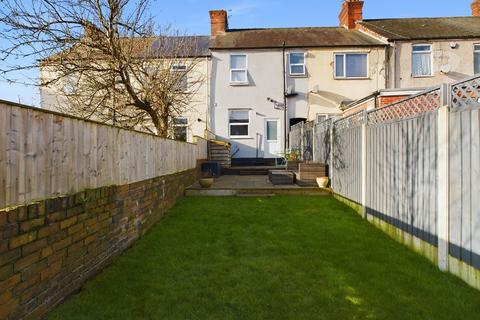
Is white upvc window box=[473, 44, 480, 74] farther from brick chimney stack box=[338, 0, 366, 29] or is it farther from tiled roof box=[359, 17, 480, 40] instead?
brick chimney stack box=[338, 0, 366, 29]

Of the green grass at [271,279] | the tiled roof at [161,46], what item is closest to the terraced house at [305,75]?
the tiled roof at [161,46]

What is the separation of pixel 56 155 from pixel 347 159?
6.71 m

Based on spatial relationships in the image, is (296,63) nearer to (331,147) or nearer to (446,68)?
(446,68)

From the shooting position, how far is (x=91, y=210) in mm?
3875

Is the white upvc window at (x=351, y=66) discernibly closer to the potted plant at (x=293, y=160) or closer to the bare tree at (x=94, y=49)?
the potted plant at (x=293, y=160)

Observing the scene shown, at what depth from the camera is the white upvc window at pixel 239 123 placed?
18.0 metres

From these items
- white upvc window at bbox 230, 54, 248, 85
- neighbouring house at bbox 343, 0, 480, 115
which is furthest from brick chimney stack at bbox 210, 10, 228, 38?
neighbouring house at bbox 343, 0, 480, 115

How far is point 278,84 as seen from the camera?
17859 mm

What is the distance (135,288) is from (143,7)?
8.55 metres

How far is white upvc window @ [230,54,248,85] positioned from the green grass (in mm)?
12871

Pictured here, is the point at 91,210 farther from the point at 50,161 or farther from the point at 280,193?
the point at 280,193

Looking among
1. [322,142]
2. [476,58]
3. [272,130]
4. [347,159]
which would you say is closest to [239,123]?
[272,130]

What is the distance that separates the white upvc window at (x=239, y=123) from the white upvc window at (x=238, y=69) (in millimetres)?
1548

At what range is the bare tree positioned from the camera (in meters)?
8.02
